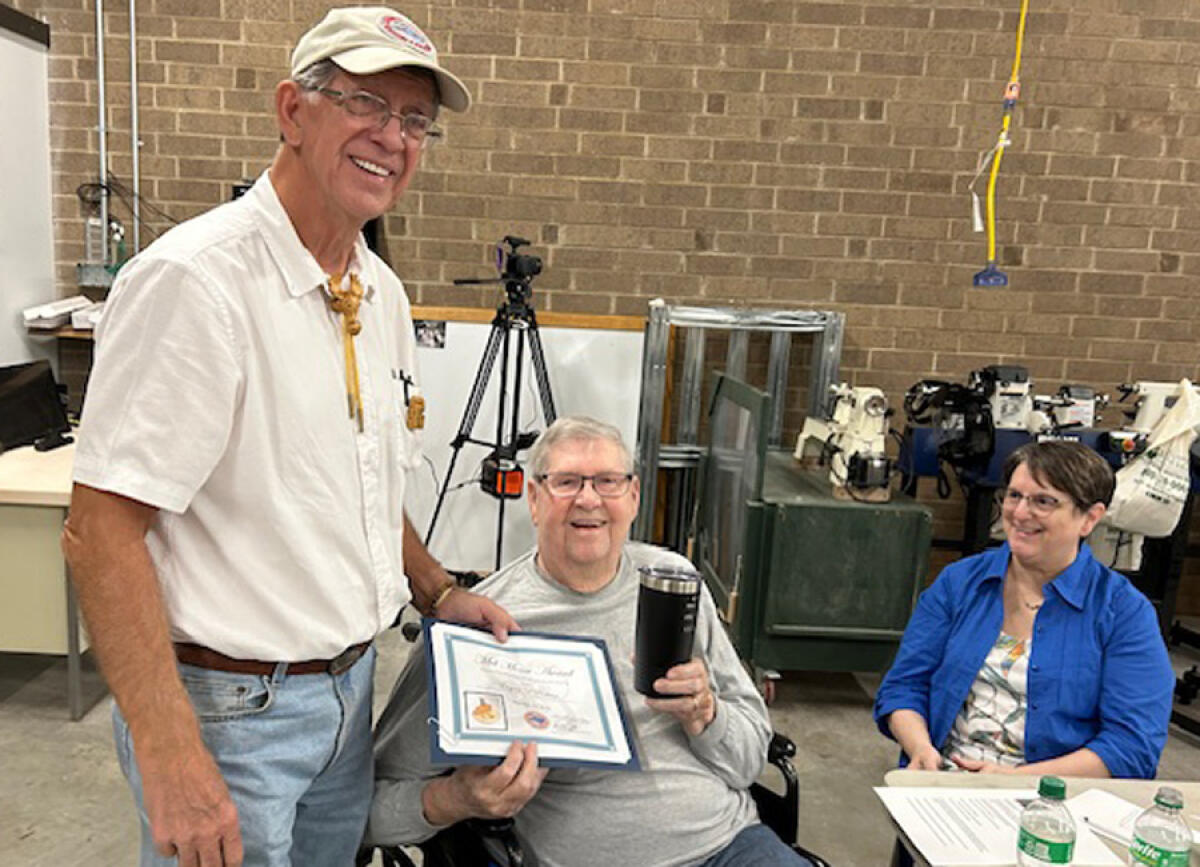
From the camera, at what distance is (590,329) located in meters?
4.07

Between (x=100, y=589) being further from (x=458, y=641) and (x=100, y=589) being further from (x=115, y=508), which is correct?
(x=458, y=641)

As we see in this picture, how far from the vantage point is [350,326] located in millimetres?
1188

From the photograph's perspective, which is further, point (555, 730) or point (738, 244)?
point (738, 244)

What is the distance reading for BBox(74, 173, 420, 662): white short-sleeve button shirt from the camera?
38.1 inches

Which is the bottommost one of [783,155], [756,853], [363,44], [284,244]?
[756,853]

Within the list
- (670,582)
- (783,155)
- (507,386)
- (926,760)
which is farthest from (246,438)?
(783,155)

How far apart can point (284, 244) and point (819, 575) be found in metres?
2.46

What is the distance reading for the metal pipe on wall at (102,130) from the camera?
3910mm

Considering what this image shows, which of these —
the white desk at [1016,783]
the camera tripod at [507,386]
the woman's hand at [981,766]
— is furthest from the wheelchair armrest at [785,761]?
the camera tripod at [507,386]

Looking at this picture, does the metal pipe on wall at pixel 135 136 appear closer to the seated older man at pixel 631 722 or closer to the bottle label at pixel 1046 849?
the seated older man at pixel 631 722

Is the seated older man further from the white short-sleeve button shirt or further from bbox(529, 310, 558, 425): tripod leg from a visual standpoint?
bbox(529, 310, 558, 425): tripod leg

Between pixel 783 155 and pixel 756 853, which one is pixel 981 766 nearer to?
pixel 756 853

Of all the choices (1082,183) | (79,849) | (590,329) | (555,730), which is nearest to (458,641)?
(555,730)

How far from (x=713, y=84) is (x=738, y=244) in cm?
74
